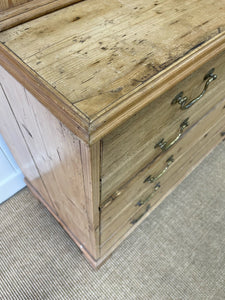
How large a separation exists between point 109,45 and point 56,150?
0.78 feet

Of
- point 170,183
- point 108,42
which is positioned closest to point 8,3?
point 108,42

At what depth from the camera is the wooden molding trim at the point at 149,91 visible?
0.37 metres

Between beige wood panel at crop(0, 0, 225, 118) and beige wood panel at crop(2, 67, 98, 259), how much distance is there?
0.24 ft

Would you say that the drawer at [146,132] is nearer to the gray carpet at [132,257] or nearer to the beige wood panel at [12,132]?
the beige wood panel at [12,132]

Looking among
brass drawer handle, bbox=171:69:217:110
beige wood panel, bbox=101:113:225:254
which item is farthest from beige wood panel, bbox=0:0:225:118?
beige wood panel, bbox=101:113:225:254

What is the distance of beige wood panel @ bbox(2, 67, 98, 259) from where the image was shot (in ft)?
1.51

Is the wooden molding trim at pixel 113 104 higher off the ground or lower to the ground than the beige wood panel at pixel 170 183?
higher

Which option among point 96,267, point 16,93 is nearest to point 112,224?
point 96,267

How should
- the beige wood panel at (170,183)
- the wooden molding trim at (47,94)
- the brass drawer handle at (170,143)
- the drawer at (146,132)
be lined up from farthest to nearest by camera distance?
the beige wood panel at (170,183)
the brass drawer handle at (170,143)
the drawer at (146,132)
the wooden molding trim at (47,94)

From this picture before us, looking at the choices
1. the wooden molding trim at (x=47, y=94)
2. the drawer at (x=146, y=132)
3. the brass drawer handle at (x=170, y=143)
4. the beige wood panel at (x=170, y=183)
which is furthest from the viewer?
the beige wood panel at (x=170, y=183)

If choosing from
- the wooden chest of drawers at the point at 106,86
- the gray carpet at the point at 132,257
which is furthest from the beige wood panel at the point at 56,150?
the gray carpet at the point at 132,257

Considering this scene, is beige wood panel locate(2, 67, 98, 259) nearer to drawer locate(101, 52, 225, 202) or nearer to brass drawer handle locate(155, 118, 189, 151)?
drawer locate(101, 52, 225, 202)

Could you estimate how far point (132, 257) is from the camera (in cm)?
104

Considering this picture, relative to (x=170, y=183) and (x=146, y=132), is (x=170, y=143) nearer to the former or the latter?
(x=146, y=132)
